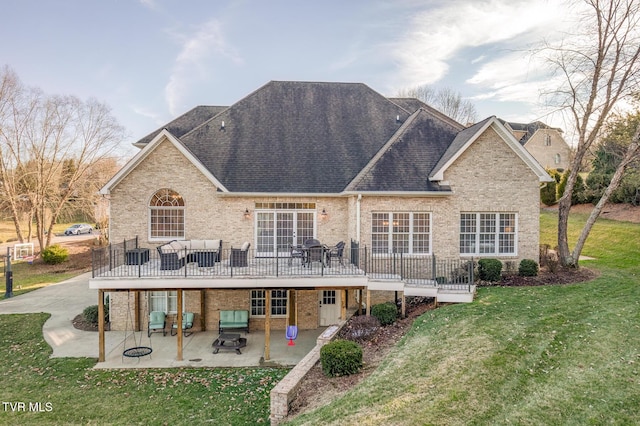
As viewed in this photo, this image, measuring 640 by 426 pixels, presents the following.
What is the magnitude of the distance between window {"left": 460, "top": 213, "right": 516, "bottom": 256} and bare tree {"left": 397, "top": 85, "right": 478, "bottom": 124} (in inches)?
1325

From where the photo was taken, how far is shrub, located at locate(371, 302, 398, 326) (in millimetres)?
12570

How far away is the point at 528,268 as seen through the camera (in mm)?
15430

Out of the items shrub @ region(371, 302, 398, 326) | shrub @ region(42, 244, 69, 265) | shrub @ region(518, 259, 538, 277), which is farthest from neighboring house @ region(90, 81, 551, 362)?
shrub @ region(42, 244, 69, 265)

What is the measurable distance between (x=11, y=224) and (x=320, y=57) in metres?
50.2

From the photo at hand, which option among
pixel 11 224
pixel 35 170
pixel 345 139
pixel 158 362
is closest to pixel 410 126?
pixel 345 139

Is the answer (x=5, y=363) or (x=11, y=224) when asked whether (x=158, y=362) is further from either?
(x=11, y=224)

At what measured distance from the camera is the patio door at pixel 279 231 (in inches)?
631

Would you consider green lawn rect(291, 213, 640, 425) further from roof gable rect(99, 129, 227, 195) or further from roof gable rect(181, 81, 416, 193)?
roof gable rect(99, 129, 227, 195)

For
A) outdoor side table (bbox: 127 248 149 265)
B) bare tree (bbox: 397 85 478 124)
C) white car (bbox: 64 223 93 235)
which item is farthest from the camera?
white car (bbox: 64 223 93 235)

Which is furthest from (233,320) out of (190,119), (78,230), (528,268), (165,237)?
(78,230)

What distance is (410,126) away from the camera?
18078 millimetres

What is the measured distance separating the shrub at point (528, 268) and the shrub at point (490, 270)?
4.17 ft

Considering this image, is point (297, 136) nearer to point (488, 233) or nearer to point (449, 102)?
point (488, 233)

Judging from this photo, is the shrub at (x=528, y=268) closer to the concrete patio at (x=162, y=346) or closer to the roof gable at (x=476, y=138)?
the roof gable at (x=476, y=138)
